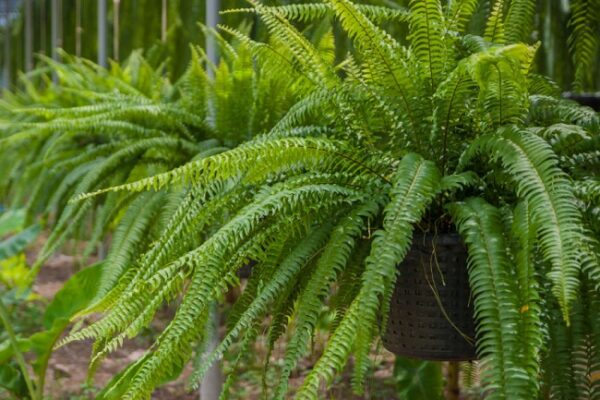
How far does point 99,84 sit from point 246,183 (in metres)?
1.36

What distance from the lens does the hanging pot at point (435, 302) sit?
105 cm

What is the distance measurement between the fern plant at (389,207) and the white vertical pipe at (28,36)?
16.8ft

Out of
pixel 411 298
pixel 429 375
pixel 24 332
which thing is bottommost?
pixel 24 332

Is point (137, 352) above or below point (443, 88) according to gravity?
below

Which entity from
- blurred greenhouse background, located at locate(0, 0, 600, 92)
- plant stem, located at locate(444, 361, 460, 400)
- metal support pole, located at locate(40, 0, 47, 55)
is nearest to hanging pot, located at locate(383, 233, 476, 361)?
plant stem, located at locate(444, 361, 460, 400)

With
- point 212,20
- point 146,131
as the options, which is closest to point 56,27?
point 212,20

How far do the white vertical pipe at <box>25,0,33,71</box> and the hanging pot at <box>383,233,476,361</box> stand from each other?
210 inches

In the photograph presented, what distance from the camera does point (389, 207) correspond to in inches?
36.3

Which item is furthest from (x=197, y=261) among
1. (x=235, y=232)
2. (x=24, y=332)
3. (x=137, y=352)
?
(x=24, y=332)

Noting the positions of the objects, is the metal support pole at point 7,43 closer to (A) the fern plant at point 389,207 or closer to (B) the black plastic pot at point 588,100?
(B) the black plastic pot at point 588,100

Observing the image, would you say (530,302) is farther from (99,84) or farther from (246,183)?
(99,84)

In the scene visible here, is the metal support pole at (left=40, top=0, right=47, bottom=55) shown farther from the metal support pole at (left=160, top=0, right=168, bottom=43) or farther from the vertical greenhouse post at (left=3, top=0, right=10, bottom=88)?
the metal support pole at (left=160, top=0, right=168, bottom=43)

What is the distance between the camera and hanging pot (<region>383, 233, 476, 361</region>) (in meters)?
1.05

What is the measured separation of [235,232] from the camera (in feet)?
3.31
